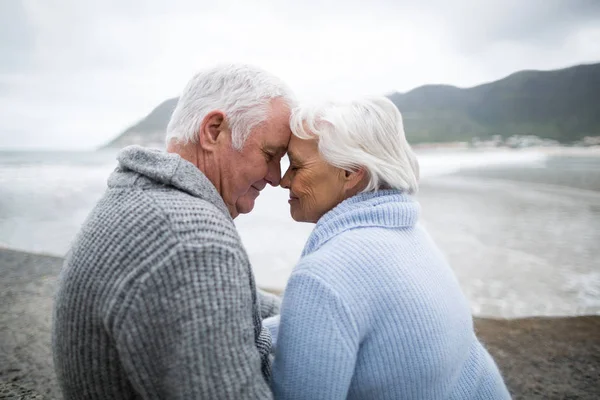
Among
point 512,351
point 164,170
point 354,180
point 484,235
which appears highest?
point 164,170

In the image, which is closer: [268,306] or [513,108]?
[268,306]

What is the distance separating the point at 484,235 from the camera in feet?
27.7

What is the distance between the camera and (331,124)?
171 cm

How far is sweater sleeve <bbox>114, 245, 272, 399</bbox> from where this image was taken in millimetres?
1087

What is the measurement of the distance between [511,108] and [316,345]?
4074 inches

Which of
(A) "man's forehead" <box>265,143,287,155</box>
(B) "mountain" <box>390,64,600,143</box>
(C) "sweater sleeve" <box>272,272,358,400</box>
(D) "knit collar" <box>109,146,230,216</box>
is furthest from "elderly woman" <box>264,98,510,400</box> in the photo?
(B) "mountain" <box>390,64,600,143</box>

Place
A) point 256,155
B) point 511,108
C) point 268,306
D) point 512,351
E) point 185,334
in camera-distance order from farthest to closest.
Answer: point 511,108
point 512,351
point 268,306
point 256,155
point 185,334

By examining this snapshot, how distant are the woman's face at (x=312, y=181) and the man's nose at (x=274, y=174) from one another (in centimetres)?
9

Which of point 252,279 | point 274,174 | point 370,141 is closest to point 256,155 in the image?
point 274,174

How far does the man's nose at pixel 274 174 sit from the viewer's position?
2.04 m

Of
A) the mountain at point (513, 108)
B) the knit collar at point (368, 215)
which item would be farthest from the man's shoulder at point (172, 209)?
the mountain at point (513, 108)

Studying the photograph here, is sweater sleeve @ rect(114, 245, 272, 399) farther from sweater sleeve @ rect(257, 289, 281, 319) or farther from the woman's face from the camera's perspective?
sweater sleeve @ rect(257, 289, 281, 319)

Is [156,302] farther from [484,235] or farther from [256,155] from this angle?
[484,235]

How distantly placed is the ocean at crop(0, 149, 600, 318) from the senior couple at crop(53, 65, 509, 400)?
11.7ft
